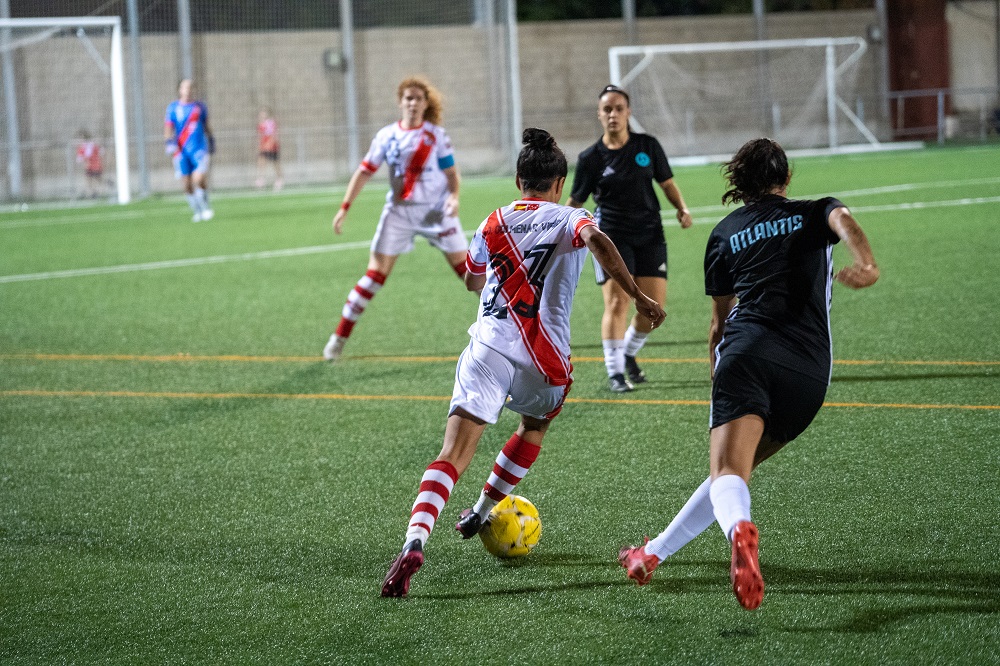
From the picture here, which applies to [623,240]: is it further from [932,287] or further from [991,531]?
[932,287]

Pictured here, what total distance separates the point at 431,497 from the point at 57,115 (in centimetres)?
2895

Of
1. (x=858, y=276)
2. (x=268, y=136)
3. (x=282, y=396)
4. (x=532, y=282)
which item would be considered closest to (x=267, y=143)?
(x=268, y=136)

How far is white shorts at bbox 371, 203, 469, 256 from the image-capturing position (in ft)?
32.1

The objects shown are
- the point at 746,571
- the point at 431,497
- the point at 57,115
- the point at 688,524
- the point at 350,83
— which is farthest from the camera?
the point at 350,83

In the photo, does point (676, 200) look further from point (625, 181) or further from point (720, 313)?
point (720, 313)

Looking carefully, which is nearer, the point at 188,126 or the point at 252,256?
the point at 252,256

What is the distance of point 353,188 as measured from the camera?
9.70 m

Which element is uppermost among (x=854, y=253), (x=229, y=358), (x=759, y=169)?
(x=759, y=169)

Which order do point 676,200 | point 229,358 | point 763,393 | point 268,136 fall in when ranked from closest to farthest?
point 763,393 < point 676,200 < point 229,358 < point 268,136

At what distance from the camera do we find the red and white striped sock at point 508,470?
4895 millimetres

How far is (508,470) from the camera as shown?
491 cm

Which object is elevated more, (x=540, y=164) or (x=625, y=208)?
(x=540, y=164)

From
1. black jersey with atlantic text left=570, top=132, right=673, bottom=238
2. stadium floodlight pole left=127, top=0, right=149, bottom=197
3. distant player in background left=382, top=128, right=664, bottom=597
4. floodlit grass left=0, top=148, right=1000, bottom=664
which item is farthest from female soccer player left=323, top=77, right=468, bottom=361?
stadium floodlight pole left=127, top=0, right=149, bottom=197

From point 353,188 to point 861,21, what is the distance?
38.5m
